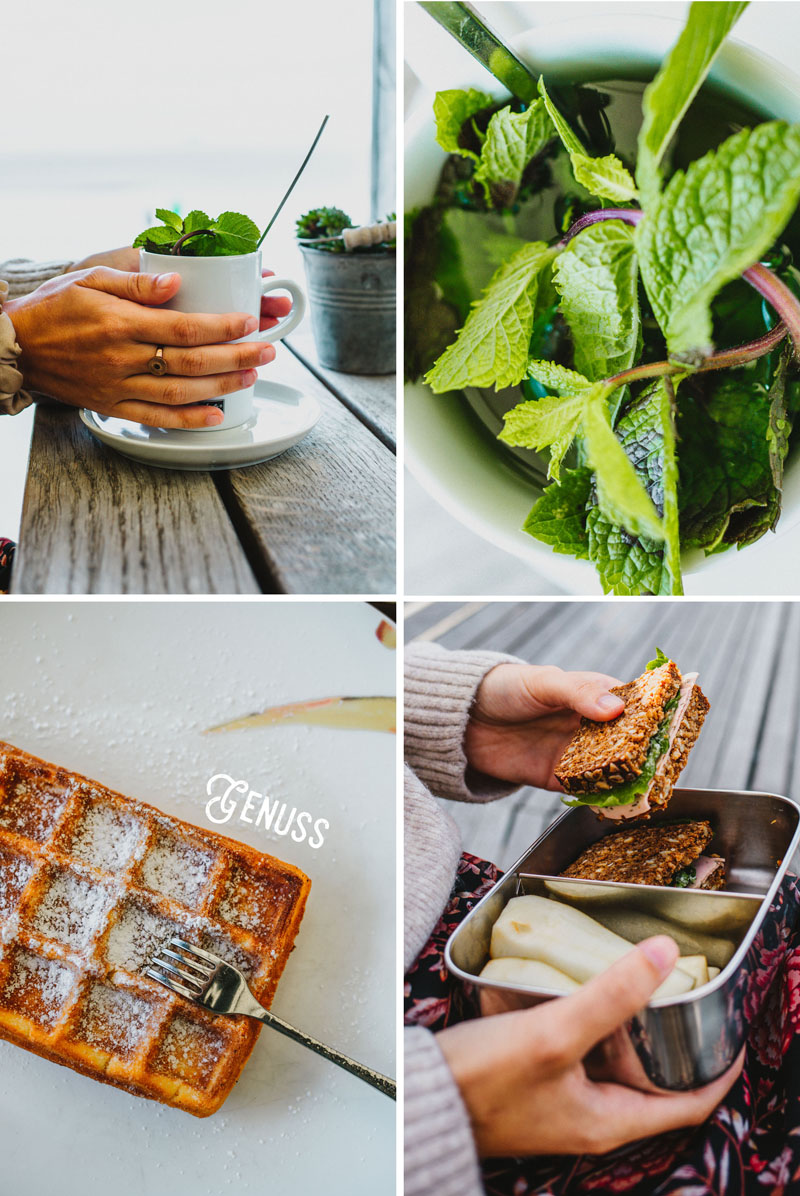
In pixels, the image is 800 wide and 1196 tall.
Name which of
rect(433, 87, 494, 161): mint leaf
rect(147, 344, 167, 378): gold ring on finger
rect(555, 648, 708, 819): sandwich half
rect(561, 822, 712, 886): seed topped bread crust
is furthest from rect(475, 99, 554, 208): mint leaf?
rect(561, 822, 712, 886): seed topped bread crust

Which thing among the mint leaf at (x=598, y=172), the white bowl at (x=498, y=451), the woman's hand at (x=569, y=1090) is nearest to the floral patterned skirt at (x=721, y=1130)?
the woman's hand at (x=569, y=1090)

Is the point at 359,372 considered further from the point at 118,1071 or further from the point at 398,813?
the point at 118,1071

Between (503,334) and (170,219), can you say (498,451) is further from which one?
(170,219)

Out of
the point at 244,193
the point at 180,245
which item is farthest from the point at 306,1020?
the point at 244,193

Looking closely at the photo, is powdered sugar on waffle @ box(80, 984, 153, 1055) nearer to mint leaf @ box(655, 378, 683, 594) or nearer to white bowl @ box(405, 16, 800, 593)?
white bowl @ box(405, 16, 800, 593)

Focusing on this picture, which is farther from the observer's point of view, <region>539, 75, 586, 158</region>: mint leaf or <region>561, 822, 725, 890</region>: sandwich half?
<region>561, 822, 725, 890</region>: sandwich half

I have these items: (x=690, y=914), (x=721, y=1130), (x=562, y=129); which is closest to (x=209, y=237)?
(x=562, y=129)
